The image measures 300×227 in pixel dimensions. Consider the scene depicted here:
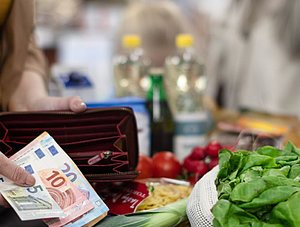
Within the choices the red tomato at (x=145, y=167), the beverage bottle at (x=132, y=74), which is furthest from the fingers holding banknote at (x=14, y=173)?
the beverage bottle at (x=132, y=74)

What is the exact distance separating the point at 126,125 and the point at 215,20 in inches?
98.2

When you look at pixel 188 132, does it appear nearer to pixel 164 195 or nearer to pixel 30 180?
pixel 164 195

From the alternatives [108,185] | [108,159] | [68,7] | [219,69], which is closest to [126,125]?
[108,159]

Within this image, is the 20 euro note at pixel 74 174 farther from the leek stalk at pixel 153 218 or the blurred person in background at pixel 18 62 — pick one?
the blurred person in background at pixel 18 62

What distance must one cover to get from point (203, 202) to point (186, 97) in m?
1.12

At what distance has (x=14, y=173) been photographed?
0.74 meters

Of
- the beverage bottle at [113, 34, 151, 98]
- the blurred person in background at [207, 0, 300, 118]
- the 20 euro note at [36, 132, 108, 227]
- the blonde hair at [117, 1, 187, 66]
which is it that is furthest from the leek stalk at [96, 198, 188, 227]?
the blonde hair at [117, 1, 187, 66]

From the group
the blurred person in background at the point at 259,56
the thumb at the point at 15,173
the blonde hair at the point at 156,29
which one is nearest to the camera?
the thumb at the point at 15,173

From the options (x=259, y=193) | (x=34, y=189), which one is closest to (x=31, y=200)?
(x=34, y=189)

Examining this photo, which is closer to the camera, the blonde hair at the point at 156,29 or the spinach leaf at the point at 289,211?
the spinach leaf at the point at 289,211

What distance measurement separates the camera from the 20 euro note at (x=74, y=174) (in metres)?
0.77

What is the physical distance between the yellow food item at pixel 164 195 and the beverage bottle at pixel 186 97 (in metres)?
0.41

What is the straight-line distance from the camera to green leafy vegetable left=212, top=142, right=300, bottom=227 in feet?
2.10

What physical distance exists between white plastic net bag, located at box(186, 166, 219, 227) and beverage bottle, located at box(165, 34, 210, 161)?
0.63 metres
